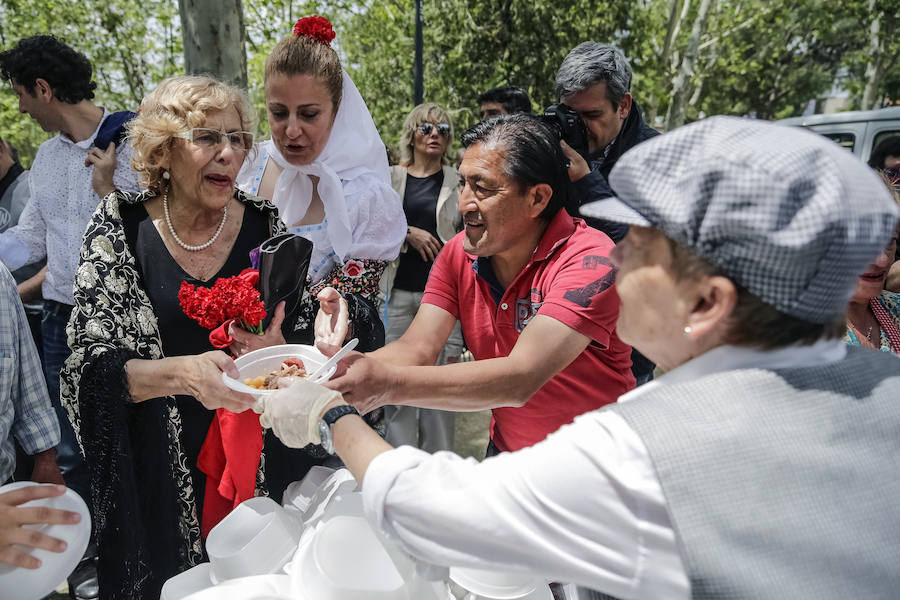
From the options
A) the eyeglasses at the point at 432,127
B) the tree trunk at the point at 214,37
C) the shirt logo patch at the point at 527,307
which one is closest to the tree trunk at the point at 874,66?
the eyeglasses at the point at 432,127

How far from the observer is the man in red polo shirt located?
72.3 inches

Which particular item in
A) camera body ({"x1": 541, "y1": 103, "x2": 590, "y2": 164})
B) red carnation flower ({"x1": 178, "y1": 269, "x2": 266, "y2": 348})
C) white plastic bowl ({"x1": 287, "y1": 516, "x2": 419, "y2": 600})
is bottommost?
white plastic bowl ({"x1": 287, "y1": 516, "x2": 419, "y2": 600})

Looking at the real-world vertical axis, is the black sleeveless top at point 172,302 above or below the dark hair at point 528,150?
below

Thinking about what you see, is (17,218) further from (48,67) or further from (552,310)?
(552,310)

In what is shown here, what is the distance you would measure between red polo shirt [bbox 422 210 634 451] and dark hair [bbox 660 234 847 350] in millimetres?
877

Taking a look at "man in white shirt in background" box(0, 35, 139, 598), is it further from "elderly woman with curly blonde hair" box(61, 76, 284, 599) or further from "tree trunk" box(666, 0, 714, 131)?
"tree trunk" box(666, 0, 714, 131)

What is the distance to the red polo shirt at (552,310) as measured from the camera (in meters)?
1.87

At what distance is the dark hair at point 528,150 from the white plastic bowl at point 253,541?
4.12ft

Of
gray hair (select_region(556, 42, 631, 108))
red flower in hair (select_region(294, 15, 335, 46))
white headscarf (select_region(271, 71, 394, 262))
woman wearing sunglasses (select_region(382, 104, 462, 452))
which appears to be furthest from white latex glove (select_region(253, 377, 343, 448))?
woman wearing sunglasses (select_region(382, 104, 462, 452))

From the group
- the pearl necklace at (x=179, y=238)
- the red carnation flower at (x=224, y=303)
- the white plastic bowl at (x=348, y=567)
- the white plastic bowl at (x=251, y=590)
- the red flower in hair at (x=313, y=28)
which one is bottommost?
the white plastic bowl at (x=251, y=590)

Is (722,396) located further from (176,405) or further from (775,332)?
(176,405)

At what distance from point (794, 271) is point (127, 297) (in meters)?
1.78

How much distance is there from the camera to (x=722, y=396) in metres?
0.91

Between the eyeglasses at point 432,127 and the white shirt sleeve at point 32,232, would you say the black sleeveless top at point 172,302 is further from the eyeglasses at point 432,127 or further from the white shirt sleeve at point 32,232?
the eyeglasses at point 432,127
